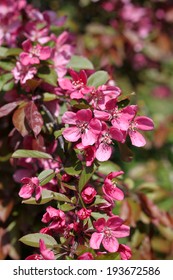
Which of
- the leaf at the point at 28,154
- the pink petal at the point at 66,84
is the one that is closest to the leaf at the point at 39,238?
the leaf at the point at 28,154

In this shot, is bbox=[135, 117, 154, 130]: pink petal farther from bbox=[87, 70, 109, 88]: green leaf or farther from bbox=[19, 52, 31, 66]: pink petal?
bbox=[19, 52, 31, 66]: pink petal

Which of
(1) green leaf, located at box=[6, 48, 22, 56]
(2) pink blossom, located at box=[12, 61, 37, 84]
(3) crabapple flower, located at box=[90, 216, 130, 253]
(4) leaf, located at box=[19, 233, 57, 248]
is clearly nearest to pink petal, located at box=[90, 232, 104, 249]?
(3) crabapple flower, located at box=[90, 216, 130, 253]

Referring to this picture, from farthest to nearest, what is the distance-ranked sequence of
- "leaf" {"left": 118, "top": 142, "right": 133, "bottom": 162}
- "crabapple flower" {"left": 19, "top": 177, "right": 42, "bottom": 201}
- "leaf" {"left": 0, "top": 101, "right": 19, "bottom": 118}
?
"leaf" {"left": 0, "top": 101, "right": 19, "bottom": 118} → "leaf" {"left": 118, "top": 142, "right": 133, "bottom": 162} → "crabapple flower" {"left": 19, "top": 177, "right": 42, "bottom": 201}

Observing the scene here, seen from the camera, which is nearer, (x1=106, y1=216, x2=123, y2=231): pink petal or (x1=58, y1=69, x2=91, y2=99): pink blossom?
(x1=106, y1=216, x2=123, y2=231): pink petal

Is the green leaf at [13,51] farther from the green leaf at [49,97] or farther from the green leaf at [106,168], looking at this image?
the green leaf at [106,168]

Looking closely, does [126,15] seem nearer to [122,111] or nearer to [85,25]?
[85,25]
